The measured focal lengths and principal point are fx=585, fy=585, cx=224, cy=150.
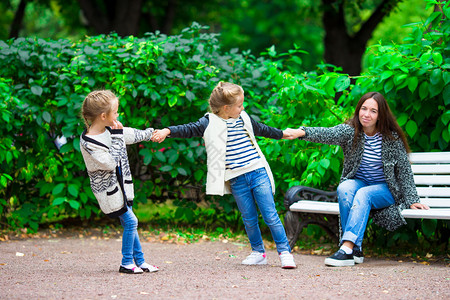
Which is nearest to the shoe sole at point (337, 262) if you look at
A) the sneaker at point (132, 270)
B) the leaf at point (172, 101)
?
the sneaker at point (132, 270)

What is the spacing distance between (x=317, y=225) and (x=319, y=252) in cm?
27

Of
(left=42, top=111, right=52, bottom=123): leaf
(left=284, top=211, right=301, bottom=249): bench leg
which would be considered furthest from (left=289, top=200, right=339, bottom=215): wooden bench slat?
(left=42, top=111, right=52, bottom=123): leaf

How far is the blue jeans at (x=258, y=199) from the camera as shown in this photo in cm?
448

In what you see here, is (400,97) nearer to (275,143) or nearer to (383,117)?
(383,117)

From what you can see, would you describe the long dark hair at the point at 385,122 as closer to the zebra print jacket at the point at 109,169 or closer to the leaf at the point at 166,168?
the zebra print jacket at the point at 109,169

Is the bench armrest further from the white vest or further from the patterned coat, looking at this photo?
the white vest

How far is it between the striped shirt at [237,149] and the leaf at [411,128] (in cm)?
152

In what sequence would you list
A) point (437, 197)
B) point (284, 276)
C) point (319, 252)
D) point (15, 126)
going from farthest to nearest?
1. point (15, 126)
2. point (319, 252)
3. point (437, 197)
4. point (284, 276)

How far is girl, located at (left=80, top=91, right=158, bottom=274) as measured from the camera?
4086 mm

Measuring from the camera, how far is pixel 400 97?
523cm

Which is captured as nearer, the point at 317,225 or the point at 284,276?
the point at 284,276

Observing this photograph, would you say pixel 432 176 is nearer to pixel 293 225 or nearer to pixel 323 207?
pixel 323 207

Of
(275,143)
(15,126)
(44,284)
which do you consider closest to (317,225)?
(275,143)

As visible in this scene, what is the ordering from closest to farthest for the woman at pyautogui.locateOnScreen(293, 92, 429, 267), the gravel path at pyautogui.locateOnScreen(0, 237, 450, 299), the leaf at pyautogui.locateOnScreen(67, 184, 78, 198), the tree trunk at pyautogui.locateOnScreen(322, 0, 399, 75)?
the gravel path at pyautogui.locateOnScreen(0, 237, 450, 299) → the woman at pyautogui.locateOnScreen(293, 92, 429, 267) → the leaf at pyautogui.locateOnScreen(67, 184, 78, 198) → the tree trunk at pyautogui.locateOnScreen(322, 0, 399, 75)
